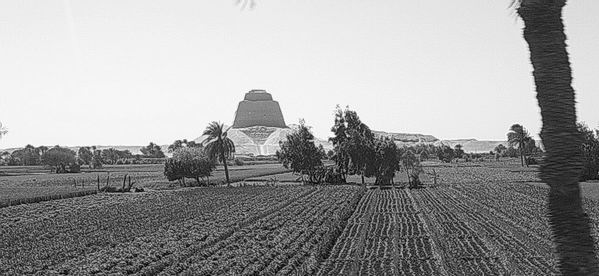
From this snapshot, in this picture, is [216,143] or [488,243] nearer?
[488,243]

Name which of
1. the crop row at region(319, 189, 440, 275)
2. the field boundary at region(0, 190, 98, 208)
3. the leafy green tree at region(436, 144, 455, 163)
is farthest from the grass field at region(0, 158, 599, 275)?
the leafy green tree at region(436, 144, 455, 163)

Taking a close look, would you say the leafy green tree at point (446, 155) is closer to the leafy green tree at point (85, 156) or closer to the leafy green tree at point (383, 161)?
the leafy green tree at point (383, 161)

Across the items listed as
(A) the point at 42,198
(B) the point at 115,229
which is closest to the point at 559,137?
(B) the point at 115,229

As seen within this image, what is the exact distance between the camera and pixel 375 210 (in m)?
43.1

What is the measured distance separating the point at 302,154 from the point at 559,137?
3122 inches

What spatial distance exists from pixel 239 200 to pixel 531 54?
46806 mm

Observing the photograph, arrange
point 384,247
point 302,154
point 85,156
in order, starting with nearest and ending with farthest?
point 384,247
point 302,154
point 85,156

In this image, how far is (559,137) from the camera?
6.44m

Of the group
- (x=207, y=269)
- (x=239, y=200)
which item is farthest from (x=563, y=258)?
(x=239, y=200)

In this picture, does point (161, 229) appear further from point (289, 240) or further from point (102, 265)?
point (102, 265)

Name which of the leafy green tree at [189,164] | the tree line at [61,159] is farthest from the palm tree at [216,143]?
the tree line at [61,159]

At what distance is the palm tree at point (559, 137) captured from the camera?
6.39 metres

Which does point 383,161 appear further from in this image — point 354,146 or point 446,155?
point 446,155

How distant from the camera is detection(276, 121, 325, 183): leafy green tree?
3366 inches
